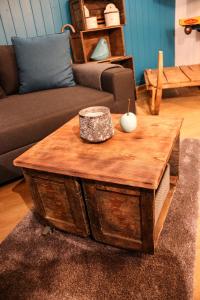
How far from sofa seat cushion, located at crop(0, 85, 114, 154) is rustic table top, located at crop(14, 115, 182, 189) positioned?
1.31 ft

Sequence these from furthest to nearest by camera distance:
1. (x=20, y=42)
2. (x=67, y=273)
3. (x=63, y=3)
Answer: (x=63, y=3)
(x=20, y=42)
(x=67, y=273)

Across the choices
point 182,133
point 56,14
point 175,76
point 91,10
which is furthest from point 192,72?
point 56,14

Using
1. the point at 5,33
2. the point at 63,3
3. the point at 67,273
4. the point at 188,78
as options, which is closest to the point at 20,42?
the point at 5,33

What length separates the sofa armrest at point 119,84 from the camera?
1790mm

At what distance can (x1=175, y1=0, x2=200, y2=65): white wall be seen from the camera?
124 inches

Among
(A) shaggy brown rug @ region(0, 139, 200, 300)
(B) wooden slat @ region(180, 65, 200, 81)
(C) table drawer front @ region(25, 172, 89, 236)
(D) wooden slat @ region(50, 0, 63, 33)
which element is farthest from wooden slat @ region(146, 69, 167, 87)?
(C) table drawer front @ region(25, 172, 89, 236)

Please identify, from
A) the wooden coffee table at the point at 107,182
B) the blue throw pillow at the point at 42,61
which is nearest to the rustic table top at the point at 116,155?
the wooden coffee table at the point at 107,182

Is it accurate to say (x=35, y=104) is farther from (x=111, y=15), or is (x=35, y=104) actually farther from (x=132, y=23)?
(x=132, y=23)

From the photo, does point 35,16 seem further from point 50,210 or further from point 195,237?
point 195,237

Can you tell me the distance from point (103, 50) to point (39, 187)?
194 cm

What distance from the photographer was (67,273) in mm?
949

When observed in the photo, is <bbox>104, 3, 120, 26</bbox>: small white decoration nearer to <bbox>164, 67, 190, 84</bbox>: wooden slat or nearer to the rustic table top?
<bbox>164, 67, 190, 84</bbox>: wooden slat

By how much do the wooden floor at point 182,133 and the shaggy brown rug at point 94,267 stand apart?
2.6 inches

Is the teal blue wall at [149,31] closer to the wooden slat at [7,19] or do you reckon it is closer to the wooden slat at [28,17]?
the wooden slat at [28,17]
